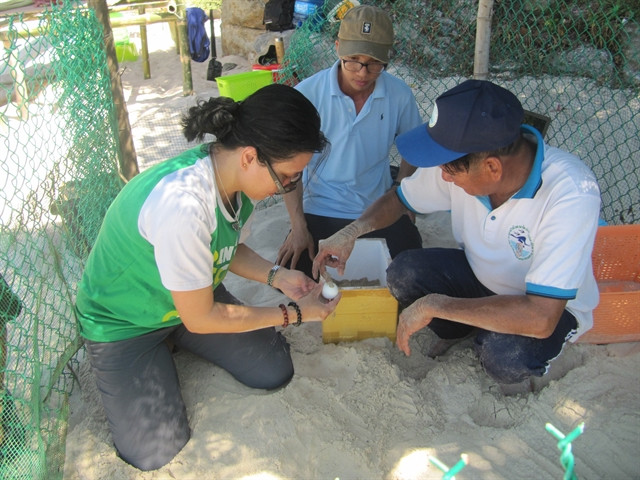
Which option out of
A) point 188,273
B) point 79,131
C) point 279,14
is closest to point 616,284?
point 188,273

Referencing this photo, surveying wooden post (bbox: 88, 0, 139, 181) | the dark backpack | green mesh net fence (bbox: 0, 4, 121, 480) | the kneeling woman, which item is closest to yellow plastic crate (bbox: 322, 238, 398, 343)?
the kneeling woman

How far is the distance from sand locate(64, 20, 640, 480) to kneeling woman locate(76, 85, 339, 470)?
0.12 meters

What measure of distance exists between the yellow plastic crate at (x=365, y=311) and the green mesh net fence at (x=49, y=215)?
46.6 inches

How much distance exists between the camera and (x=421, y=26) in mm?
5770

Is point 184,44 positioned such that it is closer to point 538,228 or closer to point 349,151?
point 349,151

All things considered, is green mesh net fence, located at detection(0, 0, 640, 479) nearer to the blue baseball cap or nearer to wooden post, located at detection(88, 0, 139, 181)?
wooden post, located at detection(88, 0, 139, 181)

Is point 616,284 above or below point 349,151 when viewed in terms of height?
below

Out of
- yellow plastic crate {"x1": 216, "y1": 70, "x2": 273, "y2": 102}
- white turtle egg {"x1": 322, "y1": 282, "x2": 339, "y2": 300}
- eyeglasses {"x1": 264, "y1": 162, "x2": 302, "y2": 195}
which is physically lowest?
white turtle egg {"x1": 322, "y1": 282, "x2": 339, "y2": 300}

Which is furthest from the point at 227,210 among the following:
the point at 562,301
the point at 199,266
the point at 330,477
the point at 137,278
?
the point at 562,301

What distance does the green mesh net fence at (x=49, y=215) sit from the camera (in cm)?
199

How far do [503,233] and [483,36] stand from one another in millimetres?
1738

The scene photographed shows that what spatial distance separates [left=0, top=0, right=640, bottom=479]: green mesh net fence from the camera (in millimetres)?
2064

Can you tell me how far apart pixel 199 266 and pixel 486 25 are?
2481 millimetres

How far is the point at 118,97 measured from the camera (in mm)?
3420
